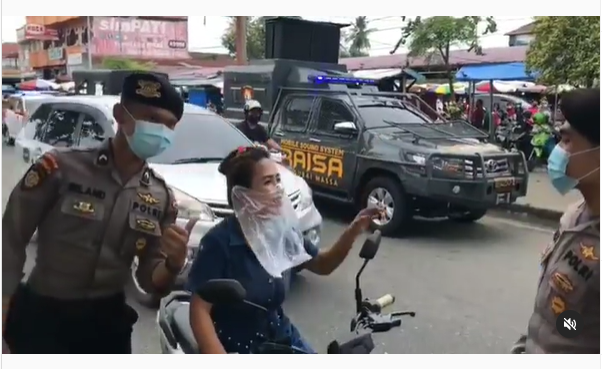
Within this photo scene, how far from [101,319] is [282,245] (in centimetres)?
58

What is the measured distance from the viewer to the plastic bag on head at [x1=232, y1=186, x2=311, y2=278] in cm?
204

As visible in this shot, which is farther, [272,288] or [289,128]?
[289,128]

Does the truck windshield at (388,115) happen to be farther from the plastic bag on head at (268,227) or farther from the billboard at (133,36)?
the plastic bag on head at (268,227)

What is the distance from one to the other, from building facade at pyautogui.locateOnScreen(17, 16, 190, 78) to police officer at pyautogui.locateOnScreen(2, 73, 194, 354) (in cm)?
94

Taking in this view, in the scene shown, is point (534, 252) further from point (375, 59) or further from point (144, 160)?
point (375, 59)

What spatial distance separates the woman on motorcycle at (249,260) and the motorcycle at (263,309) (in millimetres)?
42

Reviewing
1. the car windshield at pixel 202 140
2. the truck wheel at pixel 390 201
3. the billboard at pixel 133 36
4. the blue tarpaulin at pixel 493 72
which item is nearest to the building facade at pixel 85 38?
the billboard at pixel 133 36

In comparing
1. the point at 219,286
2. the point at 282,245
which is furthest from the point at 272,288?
the point at 219,286

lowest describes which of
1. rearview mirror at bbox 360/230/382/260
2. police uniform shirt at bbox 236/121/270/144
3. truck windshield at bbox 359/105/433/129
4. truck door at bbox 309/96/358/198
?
truck door at bbox 309/96/358/198

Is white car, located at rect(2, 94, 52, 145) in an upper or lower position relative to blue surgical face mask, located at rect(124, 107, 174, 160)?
lower

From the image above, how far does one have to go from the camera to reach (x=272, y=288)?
2.03 metres

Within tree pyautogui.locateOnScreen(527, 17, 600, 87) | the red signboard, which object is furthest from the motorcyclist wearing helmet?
the red signboard

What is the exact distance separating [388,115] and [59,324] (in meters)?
5.46

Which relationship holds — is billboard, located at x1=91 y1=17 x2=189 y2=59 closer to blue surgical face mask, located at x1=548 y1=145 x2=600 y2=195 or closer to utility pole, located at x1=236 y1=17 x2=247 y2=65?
utility pole, located at x1=236 y1=17 x2=247 y2=65
